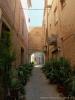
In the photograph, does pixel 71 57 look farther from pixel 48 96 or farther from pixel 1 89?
pixel 1 89

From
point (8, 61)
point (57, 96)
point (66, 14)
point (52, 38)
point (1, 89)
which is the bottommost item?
point (57, 96)

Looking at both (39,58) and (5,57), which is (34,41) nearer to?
(39,58)

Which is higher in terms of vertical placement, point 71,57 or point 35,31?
point 35,31

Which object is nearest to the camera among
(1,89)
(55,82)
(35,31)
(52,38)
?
(1,89)

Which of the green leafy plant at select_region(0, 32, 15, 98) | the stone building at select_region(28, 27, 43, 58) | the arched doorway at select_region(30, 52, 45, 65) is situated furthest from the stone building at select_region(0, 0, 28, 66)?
the arched doorway at select_region(30, 52, 45, 65)

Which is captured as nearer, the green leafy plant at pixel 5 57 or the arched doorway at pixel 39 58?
the green leafy plant at pixel 5 57

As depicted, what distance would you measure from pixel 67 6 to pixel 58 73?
13.2 ft

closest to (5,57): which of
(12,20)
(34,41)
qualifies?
(12,20)

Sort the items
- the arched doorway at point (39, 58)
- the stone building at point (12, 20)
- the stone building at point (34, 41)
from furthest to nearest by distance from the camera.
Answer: the arched doorway at point (39, 58)
the stone building at point (34, 41)
the stone building at point (12, 20)

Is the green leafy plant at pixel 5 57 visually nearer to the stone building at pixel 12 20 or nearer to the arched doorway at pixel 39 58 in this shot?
the stone building at pixel 12 20

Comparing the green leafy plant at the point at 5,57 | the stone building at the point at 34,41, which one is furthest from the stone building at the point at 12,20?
the stone building at the point at 34,41

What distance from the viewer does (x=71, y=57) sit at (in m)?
11.7

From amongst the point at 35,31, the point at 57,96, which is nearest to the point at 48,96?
the point at 57,96

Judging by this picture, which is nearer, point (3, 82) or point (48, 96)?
point (3, 82)
